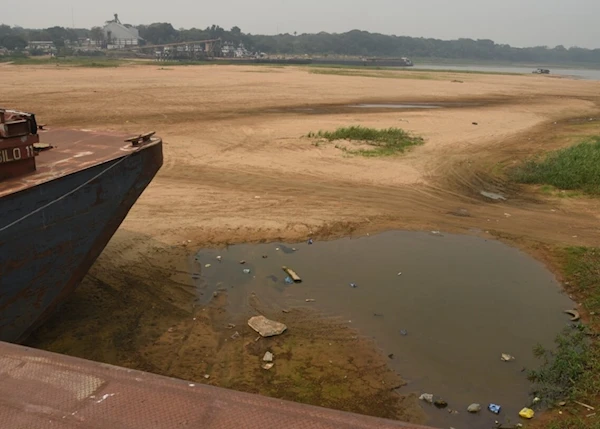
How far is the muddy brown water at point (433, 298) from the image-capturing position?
573 centimetres

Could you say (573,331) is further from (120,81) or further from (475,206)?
(120,81)

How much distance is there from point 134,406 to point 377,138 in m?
15.9

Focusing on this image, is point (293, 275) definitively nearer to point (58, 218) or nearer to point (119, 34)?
point (58, 218)

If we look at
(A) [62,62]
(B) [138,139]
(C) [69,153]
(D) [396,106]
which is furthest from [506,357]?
(A) [62,62]

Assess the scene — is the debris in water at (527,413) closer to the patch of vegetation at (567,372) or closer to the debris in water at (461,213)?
the patch of vegetation at (567,372)

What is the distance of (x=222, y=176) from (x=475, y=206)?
240 inches

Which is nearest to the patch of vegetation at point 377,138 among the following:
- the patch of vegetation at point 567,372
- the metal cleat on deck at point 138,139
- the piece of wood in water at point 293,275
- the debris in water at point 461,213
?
the debris in water at point 461,213

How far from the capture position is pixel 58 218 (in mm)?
5602

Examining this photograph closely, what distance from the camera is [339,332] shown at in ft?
21.3

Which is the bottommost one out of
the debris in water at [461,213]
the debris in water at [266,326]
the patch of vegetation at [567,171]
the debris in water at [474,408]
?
the debris in water at [474,408]

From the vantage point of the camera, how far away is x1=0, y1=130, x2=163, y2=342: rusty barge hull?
5.10 m

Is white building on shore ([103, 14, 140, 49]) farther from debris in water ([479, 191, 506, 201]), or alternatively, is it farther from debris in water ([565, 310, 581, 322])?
debris in water ([565, 310, 581, 322])

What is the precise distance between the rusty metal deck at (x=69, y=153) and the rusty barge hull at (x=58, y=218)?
0.4 inches

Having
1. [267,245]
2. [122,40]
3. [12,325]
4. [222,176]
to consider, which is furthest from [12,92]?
[122,40]
